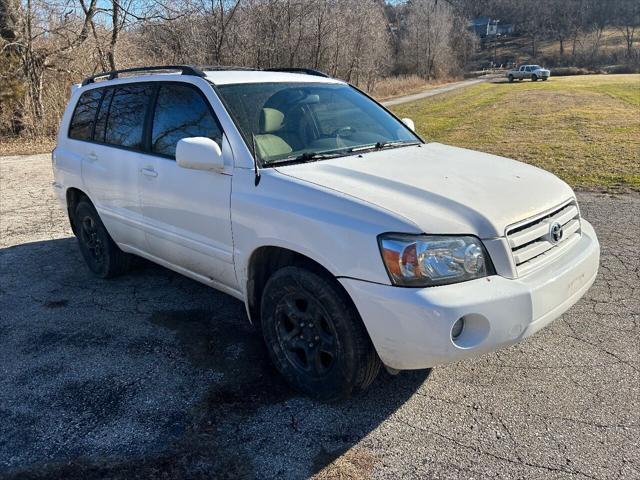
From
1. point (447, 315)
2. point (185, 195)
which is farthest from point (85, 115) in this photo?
point (447, 315)

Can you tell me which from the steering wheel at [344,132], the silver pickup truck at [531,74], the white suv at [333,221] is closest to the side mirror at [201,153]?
the white suv at [333,221]

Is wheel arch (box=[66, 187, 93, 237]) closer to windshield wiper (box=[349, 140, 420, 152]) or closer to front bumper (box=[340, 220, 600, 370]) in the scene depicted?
windshield wiper (box=[349, 140, 420, 152])

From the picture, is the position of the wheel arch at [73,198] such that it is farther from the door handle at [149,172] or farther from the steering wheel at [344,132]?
the steering wheel at [344,132]

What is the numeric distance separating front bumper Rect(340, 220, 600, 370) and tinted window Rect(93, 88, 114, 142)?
317 cm

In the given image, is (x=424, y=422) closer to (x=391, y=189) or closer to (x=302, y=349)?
(x=302, y=349)

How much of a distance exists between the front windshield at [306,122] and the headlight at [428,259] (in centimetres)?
114

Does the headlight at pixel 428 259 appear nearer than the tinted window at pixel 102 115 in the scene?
Yes

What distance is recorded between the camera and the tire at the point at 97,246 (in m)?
5.09

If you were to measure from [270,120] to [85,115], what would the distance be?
245cm

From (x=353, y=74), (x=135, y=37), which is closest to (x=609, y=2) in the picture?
(x=353, y=74)

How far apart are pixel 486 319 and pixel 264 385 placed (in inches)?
57.7

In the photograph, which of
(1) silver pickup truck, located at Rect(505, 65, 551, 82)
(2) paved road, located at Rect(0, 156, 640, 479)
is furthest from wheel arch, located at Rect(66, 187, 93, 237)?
(1) silver pickup truck, located at Rect(505, 65, 551, 82)

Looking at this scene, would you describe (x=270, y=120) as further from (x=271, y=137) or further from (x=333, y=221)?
(x=333, y=221)

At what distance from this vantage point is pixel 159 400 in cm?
323
